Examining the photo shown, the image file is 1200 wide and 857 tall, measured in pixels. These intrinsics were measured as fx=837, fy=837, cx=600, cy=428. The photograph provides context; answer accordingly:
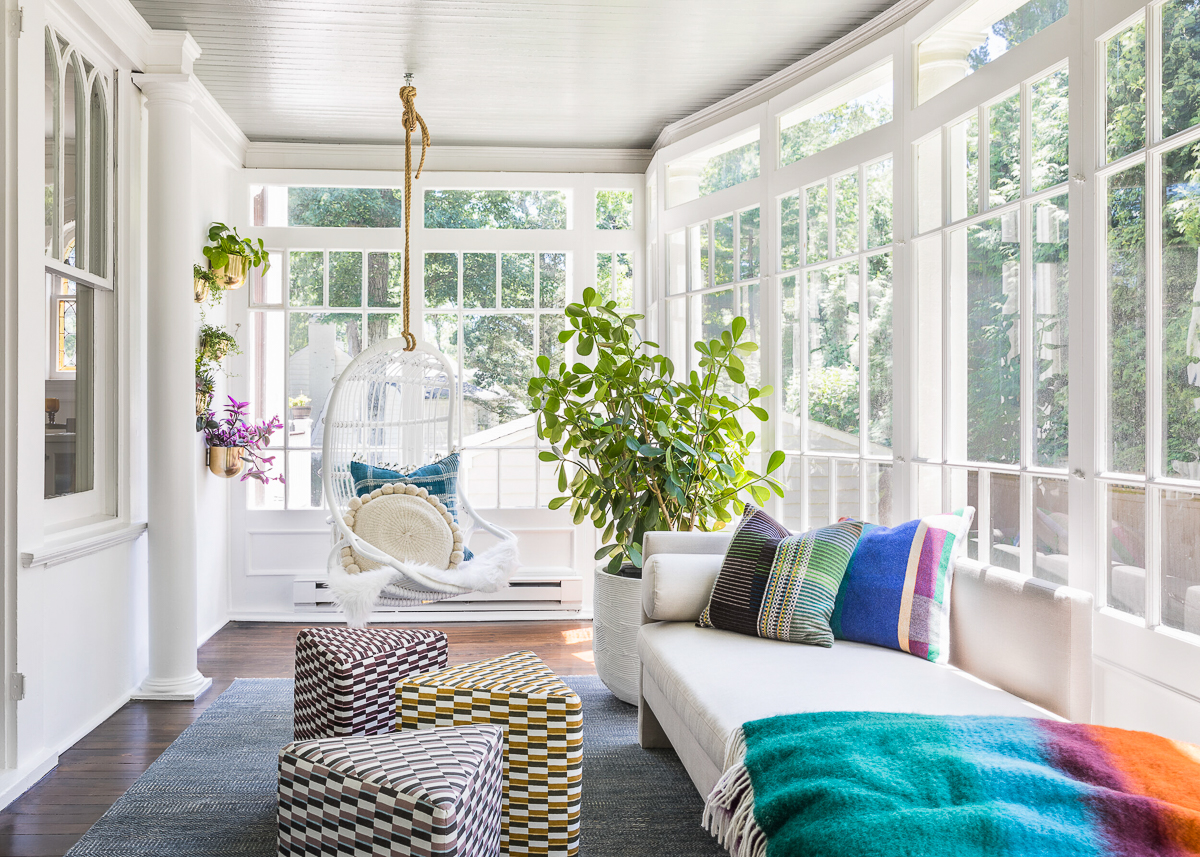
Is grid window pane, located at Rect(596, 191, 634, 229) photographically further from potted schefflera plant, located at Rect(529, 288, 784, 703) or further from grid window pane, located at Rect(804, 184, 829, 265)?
grid window pane, located at Rect(804, 184, 829, 265)

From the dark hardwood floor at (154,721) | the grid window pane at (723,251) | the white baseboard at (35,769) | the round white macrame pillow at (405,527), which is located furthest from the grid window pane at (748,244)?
the white baseboard at (35,769)

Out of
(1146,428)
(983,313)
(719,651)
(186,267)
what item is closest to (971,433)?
(983,313)

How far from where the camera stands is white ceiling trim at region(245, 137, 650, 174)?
4641mm

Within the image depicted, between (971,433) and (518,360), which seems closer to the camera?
(971,433)

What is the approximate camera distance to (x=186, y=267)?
3.39 m

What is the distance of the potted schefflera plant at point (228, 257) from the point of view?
4145 mm

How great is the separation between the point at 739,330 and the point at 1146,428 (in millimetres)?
1605

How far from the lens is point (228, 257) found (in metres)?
4.16

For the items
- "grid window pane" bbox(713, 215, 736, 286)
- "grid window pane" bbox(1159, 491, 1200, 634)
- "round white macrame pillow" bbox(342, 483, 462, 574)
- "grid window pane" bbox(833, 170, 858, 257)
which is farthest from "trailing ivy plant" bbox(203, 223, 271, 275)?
"grid window pane" bbox(1159, 491, 1200, 634)

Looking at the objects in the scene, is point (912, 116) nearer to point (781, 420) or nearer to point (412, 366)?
point (781, 420)

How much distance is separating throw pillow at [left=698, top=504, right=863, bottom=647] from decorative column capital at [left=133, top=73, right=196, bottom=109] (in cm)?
276

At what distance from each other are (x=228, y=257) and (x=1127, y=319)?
3836 millimetres

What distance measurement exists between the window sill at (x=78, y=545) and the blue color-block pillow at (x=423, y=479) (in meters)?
0.86

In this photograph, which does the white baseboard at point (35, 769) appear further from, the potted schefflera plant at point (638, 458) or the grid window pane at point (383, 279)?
the grid window pane at point (383, 279)
